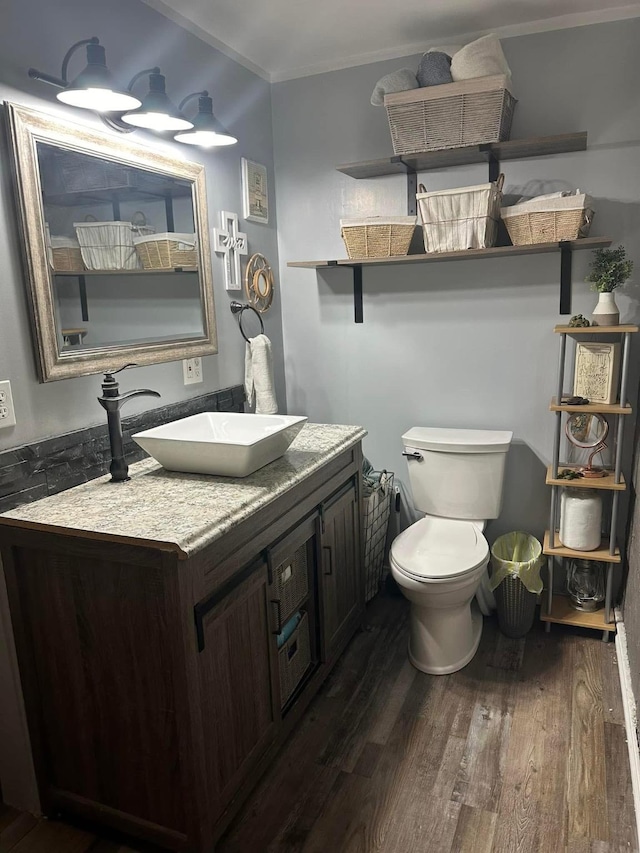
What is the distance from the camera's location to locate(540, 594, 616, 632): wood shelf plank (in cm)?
253

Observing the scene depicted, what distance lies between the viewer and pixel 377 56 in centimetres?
267

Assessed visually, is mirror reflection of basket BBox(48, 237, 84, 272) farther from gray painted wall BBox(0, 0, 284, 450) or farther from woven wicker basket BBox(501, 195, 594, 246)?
woven wicker basket BBox(501, 195, 594, 246)

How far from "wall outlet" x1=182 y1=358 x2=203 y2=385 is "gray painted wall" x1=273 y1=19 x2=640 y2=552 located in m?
0.74

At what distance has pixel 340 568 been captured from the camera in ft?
7.74

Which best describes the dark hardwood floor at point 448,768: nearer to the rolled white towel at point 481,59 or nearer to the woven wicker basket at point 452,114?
the woven wicker basket at point 452,114

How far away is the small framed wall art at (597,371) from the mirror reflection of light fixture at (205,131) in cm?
155

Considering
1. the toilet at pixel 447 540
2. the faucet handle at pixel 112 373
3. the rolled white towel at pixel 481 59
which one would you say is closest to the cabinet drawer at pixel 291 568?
the toilet at pixel 447 540

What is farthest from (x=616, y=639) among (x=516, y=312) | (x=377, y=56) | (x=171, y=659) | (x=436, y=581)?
(x=377, y=56)

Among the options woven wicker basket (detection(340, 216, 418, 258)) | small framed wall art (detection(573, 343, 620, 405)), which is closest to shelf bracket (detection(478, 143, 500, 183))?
woven wicker basket (detection(340, 216, 418, 258))

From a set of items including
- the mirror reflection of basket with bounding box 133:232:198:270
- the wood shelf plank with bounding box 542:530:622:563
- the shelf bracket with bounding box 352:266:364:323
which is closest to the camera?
the mirror reflection of basket with bounding box 133:232:198:270

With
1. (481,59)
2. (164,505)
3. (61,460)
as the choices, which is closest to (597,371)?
(481,59)

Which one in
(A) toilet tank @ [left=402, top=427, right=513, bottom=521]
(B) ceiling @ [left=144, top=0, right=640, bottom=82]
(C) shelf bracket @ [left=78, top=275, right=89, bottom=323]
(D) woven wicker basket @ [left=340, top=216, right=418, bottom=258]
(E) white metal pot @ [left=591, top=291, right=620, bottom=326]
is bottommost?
(A) toilet tank @ [left=402, top=427, right=513, bottom=521]

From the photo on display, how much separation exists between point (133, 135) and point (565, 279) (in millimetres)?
1723

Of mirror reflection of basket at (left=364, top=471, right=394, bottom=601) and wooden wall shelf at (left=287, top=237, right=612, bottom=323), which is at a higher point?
wooden wall shelf at (left=287, top=237, right=612, bottom=323)
